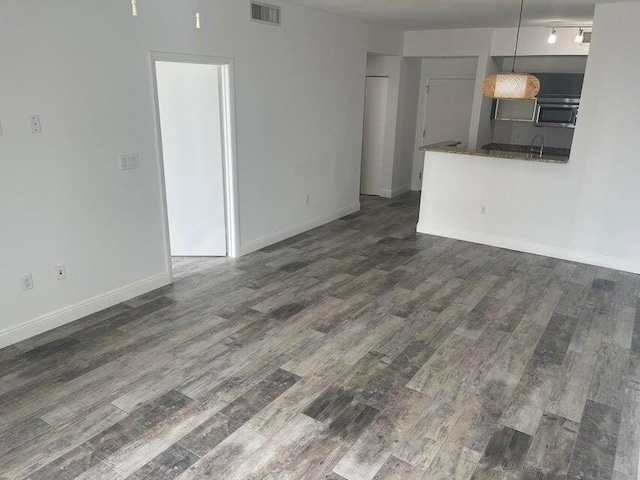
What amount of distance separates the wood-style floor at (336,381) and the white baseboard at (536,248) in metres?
0.36

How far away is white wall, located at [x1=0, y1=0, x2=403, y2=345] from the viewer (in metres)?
3.07

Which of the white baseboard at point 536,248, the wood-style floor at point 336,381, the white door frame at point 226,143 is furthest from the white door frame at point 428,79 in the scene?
the white door frame at point 226,143

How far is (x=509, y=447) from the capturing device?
242 centimetres

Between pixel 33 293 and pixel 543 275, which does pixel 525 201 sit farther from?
pixel 33 293

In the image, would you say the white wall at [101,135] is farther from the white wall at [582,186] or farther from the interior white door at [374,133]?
the interior white door at [374,133]

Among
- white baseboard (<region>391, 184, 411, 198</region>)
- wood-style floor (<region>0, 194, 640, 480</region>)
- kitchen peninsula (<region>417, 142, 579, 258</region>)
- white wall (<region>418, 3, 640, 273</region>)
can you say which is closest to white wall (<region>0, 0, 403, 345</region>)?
wood-style floor (<region>0, 194, 640, 480</region>)

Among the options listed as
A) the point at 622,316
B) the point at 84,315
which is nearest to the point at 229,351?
the point at 84,315

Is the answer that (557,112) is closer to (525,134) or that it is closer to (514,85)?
(525,134)

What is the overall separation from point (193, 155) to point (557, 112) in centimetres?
513

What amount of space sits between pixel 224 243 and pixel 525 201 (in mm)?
3414

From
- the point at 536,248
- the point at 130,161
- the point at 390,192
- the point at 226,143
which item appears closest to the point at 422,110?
the point at 390,192

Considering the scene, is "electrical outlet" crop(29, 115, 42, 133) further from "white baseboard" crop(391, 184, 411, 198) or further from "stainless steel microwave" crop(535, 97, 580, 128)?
"stainless steel microwave" crop(535, 97, 580, 128)

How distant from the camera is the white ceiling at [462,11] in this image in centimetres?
453

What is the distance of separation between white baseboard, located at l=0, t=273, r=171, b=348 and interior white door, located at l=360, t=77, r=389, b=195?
454 cm
